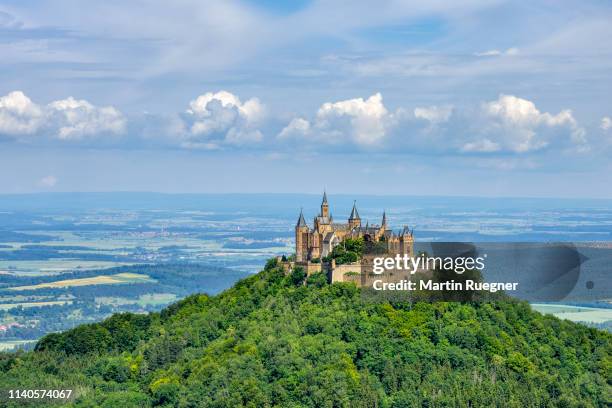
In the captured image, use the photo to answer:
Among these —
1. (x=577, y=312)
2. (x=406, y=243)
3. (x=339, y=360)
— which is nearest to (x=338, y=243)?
(x=406, y=243)

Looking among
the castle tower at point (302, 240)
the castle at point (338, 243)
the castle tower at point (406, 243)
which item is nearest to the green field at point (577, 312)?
the castle at point (338, 243)

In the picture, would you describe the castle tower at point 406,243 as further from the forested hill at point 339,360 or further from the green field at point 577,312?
the green field at point 577,312

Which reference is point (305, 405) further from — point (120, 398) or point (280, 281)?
point (280, 281)

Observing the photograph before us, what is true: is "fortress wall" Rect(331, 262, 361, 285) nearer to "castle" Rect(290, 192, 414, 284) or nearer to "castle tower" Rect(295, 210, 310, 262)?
"castle" Rect(290, 192, 414, 284)

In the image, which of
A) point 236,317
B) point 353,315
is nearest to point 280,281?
point 236,317

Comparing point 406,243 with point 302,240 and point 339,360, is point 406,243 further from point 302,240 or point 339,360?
point 339,360

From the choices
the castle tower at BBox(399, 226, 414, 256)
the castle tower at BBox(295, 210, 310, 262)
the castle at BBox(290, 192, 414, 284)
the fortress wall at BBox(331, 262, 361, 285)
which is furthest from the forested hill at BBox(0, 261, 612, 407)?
the castle tower at BBox(399, 226, 414, 256)
